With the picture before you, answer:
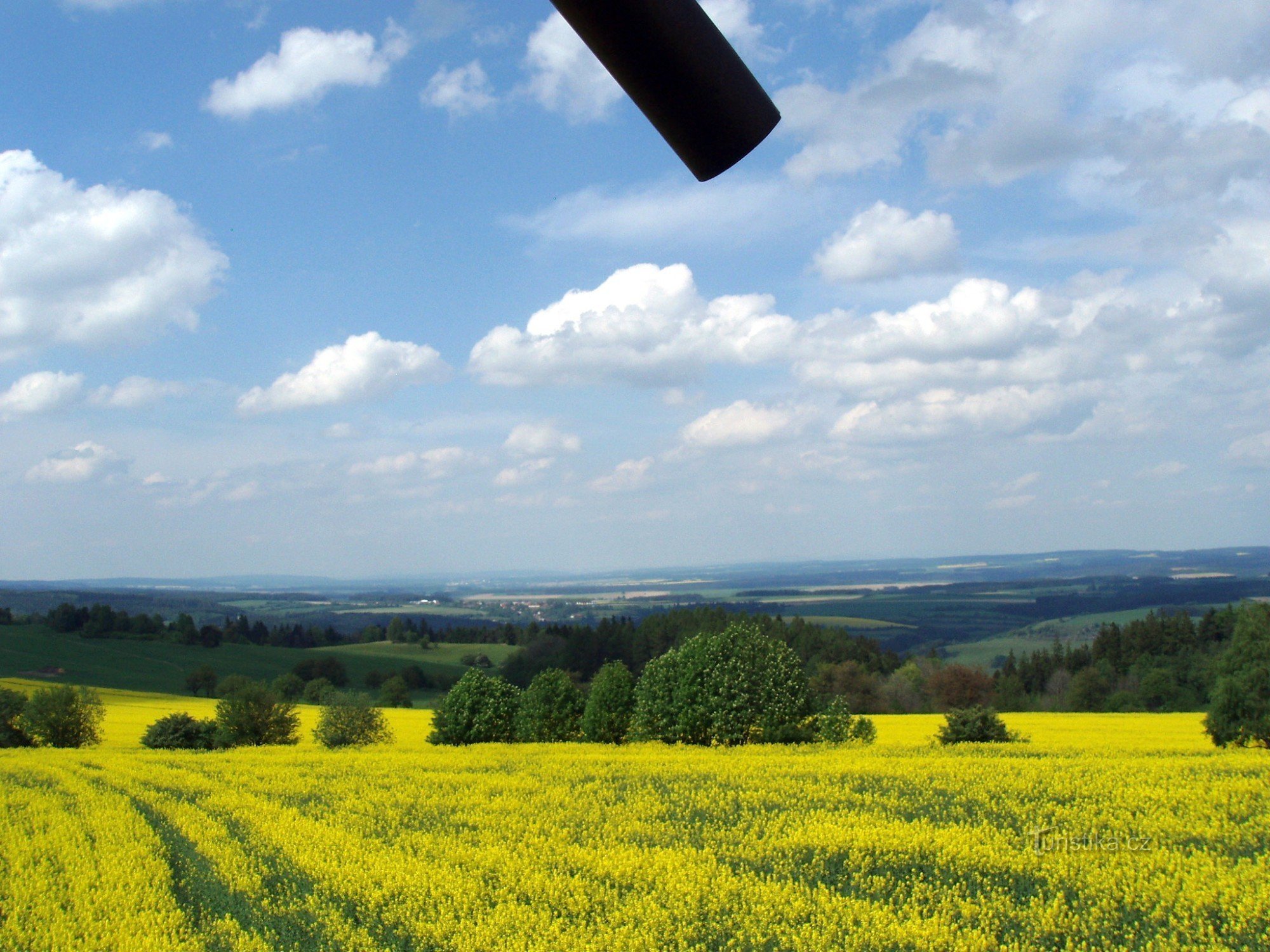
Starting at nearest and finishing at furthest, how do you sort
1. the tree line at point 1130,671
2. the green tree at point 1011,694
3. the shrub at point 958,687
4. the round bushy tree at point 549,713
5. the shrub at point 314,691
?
the round bushy tree at point 549,713
the tree line at point 1130,671
the green tree at point 1011,694
the shrub at point 958,687
the shrub at point 314,691

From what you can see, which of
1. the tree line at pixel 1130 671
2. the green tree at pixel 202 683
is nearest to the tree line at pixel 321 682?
the green tree at pixel 202 683

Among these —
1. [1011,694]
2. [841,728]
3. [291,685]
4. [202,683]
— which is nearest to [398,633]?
[202,683]

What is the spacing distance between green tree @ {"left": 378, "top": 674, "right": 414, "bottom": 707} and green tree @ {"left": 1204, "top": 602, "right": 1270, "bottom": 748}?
57276 mm

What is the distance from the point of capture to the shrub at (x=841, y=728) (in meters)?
33.2

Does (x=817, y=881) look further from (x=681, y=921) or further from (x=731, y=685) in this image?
(x=731, y=685)

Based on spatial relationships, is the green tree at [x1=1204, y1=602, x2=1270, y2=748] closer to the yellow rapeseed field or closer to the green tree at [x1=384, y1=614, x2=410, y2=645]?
the yellow rapeseed field

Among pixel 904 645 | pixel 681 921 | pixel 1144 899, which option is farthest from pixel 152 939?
pixel 904 645

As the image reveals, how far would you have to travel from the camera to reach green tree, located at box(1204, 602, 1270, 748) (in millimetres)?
29625

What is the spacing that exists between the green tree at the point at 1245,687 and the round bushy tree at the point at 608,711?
20461 millimetres

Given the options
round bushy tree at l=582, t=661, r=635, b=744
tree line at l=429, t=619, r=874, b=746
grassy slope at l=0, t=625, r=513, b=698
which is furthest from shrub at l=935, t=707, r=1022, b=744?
grassy slope at l=0, t=625, r=513, b=698

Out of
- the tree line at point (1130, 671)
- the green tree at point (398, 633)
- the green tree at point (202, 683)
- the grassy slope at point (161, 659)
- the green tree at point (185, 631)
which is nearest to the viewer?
the tree line at point (1130, 671)

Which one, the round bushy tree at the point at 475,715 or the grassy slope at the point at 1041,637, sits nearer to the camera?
the round bushy tree at the point at 475,715

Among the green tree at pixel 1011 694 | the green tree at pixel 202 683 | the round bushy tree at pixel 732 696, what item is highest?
the round bushy tree at pixel 732 696

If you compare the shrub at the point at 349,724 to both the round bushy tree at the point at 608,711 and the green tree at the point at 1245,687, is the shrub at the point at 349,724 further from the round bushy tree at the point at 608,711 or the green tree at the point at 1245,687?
the green tree at the point at 1245,687
